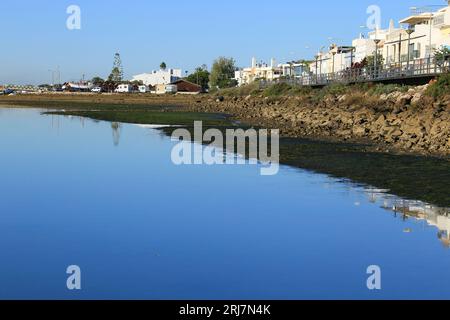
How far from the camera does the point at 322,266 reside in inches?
365

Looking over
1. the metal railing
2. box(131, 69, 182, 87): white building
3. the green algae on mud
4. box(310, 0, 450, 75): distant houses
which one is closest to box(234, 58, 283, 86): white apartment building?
A: box(131, 69, 182, 87): white building

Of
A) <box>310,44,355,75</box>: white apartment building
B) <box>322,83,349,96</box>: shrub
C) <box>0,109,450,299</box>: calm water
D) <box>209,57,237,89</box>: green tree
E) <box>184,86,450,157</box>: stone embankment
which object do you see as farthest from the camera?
<box>209,57,237,89</box>: green tree

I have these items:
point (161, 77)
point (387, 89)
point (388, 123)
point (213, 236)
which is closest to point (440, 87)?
point (388, 123)

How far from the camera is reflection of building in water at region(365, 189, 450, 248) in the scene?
11.5 meters

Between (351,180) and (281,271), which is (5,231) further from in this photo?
(351,180)

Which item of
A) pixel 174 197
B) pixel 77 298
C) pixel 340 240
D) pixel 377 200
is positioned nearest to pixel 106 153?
pixel 174 197

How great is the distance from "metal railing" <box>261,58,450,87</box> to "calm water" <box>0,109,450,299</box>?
2400 cm

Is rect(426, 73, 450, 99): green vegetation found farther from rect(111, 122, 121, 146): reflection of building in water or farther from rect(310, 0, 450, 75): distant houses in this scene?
rect(111, 122, 121, 146): reflection of building in water

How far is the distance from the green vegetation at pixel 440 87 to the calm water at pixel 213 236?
56.1ft

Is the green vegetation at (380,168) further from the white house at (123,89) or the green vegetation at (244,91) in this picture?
the white house at (123,89)

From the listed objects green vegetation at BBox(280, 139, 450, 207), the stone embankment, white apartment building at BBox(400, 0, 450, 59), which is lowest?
green vegetation at BBox(280, 139, 450, 207)

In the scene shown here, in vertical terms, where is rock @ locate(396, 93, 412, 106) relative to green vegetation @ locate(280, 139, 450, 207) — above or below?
above

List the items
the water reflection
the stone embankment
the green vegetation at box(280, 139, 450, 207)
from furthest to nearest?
the water reflection
the stone embankment
the green vegetation at box(280, 139, 450, 207)

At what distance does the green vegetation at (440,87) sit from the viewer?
32625mm
